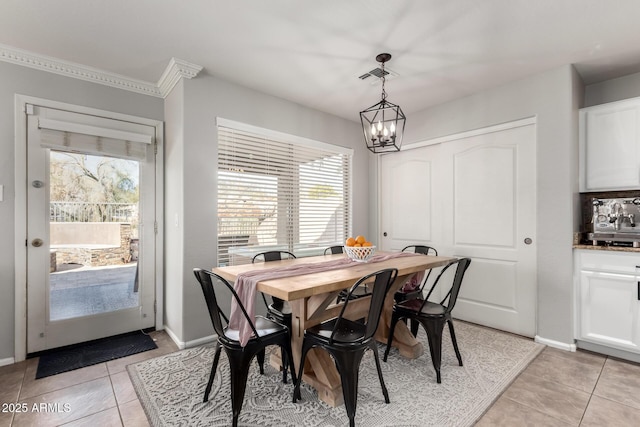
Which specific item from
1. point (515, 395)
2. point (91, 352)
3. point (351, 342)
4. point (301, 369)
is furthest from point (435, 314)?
point (91, 352)

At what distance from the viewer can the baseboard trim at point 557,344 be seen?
2799 millimetres

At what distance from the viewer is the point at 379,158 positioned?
458 centimetres

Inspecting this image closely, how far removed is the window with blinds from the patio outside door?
2.75 feet

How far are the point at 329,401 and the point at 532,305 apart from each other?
7.74 ft

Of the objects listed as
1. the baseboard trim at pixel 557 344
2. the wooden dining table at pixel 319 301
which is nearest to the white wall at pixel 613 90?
the baseboard trim at pixel 557 344

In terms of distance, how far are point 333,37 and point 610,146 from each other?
106 inches

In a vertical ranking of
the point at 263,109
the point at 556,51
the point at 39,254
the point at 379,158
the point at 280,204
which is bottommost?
the point at 39,254

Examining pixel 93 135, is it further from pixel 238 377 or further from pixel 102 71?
pixel 238 377

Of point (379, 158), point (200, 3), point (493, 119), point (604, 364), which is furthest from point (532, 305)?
point (200, 3)

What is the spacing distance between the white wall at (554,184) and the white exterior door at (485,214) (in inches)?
4.2

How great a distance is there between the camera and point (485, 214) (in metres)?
3.45

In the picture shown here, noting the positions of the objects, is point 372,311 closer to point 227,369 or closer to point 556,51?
point 227,369

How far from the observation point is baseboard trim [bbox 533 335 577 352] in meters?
2.80

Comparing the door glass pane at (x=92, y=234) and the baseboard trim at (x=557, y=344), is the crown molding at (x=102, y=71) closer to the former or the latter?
the door glass pane at (x=92, y=234)
